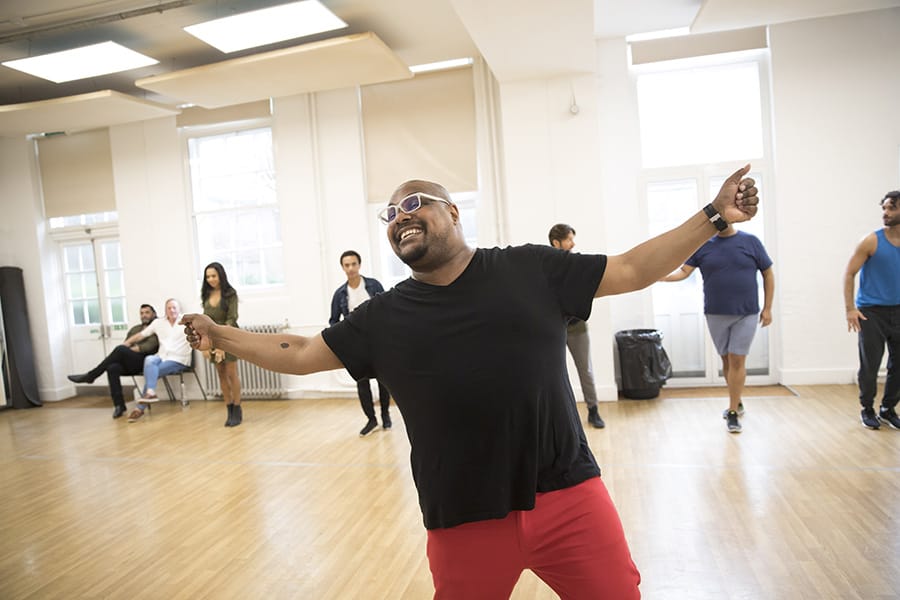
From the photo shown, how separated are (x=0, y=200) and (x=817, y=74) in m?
9.95

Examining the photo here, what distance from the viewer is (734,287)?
4.36 metres

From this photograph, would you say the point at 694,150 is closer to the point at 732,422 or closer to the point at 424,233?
the point at 732,422

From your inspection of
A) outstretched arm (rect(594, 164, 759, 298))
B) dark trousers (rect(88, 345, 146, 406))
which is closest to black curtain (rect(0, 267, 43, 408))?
dark trousers (rect(88, 345, 146, 406))

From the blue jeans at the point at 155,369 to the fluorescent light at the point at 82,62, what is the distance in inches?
120

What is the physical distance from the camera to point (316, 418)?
6.22m

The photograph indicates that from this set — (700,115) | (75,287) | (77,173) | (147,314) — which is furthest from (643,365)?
(75,287)

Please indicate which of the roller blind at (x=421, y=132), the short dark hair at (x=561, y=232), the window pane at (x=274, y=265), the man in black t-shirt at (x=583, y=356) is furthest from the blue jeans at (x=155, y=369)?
the short dark hair at (x=561, y=232)

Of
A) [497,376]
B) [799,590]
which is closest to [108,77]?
[497,376]

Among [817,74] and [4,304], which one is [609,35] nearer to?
[817,74]

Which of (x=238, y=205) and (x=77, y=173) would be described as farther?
(x=77, y=173)

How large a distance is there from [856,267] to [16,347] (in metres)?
9.32

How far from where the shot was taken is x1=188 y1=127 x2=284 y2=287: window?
737 centimetres

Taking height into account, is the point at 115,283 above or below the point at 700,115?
below

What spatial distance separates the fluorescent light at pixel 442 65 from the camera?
21.7 feet
